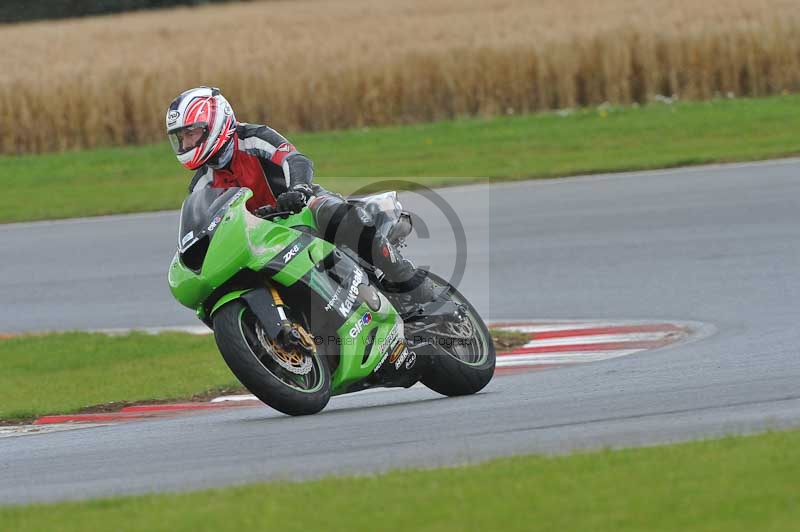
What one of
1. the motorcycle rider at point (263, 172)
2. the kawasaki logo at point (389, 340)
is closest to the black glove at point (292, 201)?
the motorcycle rider at point (263, 172)

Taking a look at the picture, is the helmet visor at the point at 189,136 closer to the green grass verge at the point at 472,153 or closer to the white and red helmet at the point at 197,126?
the white and red helmet at the point at 197,126

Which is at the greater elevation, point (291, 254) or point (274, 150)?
point (274, 150)

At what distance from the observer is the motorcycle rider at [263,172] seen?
7.23 m

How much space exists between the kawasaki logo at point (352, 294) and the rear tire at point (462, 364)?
61 cm

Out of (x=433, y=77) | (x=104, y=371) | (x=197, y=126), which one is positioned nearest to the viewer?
(x=197, y=126)

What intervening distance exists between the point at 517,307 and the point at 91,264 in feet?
17.1

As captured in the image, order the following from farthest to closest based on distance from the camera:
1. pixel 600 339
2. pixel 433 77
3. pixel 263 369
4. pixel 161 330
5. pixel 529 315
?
pixel 433 77
pixel 161 330
pixel 529 315
pixel 600 339
pixel 263 369

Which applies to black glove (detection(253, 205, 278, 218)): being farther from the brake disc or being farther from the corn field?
the corn field

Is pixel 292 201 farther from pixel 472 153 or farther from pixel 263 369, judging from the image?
pixel 472 153

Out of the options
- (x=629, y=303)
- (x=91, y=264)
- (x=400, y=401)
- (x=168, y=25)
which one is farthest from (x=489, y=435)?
(x=168, y=25)

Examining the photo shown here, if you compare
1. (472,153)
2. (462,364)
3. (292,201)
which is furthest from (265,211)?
(472,153)

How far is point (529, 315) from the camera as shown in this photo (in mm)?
11555

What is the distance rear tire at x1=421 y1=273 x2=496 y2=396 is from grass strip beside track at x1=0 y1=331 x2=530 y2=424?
2088 millimetres

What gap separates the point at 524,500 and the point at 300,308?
8.15 feet
